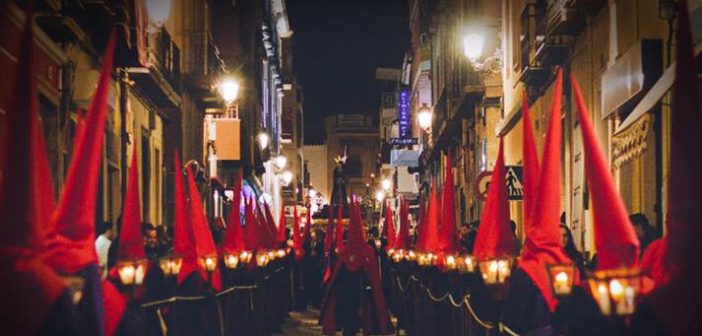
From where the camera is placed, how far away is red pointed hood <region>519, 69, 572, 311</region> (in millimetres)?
9570

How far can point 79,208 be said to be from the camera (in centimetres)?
770

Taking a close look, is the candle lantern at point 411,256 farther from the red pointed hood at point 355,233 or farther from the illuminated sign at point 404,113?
the illuminated sign at point 404,113

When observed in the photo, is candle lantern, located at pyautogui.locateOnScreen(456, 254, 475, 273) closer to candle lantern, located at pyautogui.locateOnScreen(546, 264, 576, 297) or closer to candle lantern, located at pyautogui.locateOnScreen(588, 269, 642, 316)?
candle lantern, located at pyautogui.locateOnScreen(546, 264, 576, 297)

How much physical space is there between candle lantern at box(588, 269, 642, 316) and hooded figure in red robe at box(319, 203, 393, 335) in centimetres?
1388

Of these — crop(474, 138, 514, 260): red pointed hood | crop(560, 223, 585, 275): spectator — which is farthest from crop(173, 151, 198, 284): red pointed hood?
crop(560, 223, 585, 275): spectator

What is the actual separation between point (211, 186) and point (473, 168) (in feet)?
30.1

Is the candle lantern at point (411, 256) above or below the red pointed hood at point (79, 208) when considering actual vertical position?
below

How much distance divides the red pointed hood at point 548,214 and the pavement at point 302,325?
46.8 ft

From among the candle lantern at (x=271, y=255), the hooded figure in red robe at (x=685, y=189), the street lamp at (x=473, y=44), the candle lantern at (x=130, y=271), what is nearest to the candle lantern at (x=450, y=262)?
the candle lantern at (x=130, y=271)

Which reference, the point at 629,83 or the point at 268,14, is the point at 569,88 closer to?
the point at 629,83

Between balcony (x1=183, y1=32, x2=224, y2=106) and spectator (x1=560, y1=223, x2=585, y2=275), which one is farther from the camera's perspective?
balcony (x1=183, y1=32, x2=224, y2=106)

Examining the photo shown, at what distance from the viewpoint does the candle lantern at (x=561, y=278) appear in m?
8.28

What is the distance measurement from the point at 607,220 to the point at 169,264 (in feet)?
20.2

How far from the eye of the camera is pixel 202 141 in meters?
38.2
